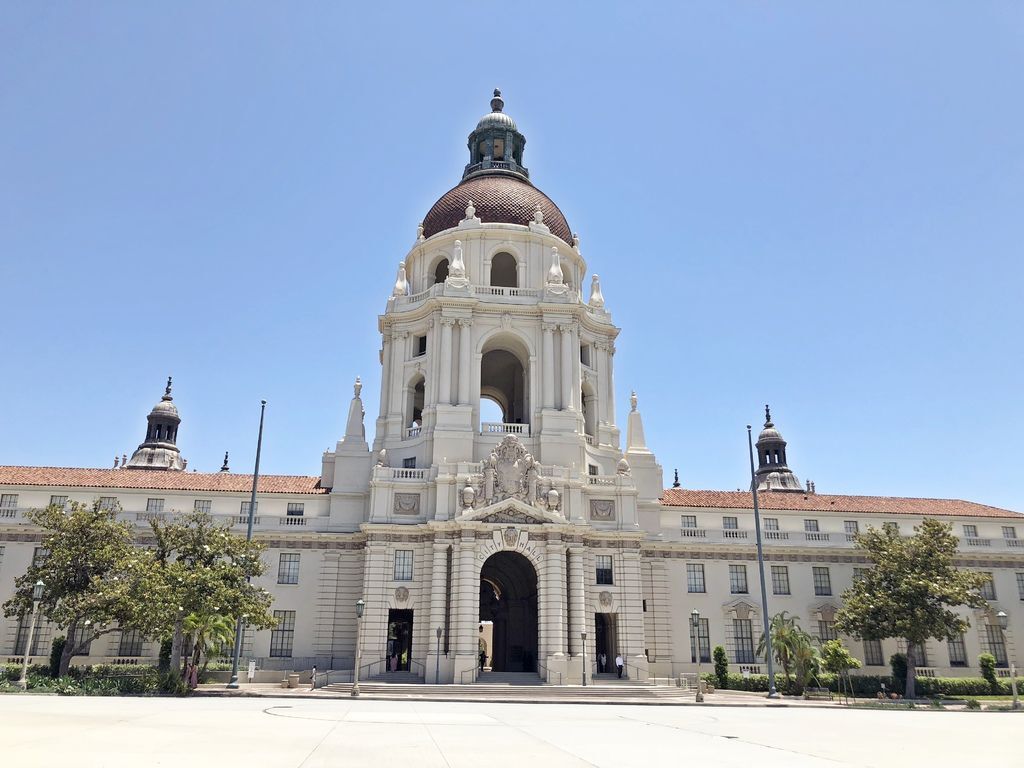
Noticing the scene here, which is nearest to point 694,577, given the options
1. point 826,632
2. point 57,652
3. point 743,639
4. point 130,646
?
point 743,639

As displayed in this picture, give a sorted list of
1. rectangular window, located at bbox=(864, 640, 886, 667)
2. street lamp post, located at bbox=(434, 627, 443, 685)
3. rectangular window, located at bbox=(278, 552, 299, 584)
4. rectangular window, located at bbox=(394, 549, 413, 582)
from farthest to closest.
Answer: rectangular window, located at bbox=(864, 640, 886, 667)
rectangular window, located at bbox=(278, 552, 299, 584)
rectangular window, located at bbox=(394, 549, 413, 582)
street lamp post, located at bbox=(434, 627, 443, 685)

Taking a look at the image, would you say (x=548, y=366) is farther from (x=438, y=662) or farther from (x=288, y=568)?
(x=288, y=568)

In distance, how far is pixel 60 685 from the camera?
33469 mm

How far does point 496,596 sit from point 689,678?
2054 centimetres

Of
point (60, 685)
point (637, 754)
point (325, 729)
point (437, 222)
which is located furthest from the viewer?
point (437, 222)

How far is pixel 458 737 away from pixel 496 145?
59.1 metres

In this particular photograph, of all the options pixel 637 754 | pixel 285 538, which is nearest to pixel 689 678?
pixel 285 538

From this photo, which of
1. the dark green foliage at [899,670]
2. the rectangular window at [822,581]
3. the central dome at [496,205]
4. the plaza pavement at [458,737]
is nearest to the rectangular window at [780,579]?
the rectangular window at [822,581]

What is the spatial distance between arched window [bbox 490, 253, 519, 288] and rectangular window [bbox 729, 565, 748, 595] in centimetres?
2708

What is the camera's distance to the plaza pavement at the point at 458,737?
1475cm

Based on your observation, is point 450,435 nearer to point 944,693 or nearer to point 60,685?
point 60,685

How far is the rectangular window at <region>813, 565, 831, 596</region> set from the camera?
187ft

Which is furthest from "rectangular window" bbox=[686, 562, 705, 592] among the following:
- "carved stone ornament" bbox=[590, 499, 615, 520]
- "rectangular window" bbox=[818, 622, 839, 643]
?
"rectangular window" bbox=[818, 622, 839, 643]

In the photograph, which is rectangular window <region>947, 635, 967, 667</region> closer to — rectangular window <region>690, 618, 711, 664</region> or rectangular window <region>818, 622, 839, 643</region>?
rectangular window <region>818, 622, 839, 643</region>
